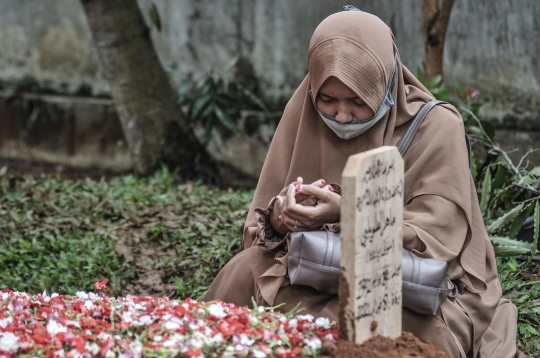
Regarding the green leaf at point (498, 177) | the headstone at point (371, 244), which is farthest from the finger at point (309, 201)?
the green leaf at point (498, 177)

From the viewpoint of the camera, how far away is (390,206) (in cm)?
248

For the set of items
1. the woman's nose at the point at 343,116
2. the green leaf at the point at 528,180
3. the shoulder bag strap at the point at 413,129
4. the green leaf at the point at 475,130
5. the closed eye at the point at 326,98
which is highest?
the closed eye at the point at 326,98

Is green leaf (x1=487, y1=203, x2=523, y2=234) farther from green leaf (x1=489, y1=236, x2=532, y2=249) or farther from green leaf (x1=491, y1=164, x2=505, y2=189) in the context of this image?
green leaf (x1=491, y1=164, x2=505, y2=189)

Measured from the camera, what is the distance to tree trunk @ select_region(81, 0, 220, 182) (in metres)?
6.82

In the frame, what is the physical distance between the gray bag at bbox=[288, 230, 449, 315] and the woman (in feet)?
0.29

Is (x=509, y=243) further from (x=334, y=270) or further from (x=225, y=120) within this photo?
(x=225, y=120)

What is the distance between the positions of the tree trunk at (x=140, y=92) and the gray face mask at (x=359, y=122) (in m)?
3.89

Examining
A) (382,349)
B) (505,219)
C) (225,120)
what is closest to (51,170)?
(225,120)

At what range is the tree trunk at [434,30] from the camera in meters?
5.62

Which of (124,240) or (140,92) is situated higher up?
(140,92)

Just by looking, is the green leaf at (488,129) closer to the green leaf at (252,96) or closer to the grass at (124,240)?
the grass at (124,240)

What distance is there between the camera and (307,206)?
3039mm

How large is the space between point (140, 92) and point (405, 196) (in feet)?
13.8

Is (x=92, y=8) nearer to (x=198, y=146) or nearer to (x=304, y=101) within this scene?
(x=198, y=146)
